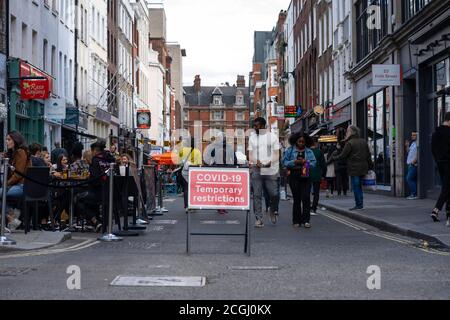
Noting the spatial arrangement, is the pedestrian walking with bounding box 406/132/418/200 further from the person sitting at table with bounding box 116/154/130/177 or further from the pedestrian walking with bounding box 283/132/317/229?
the person sitting at table with bounding box 116/154/130/177

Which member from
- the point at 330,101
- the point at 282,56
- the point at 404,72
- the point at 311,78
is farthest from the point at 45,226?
the point at 282,56

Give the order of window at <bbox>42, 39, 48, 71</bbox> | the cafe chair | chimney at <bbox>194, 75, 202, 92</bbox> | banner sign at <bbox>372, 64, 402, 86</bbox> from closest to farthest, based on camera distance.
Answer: the cafe chair < banner sign at <bbox>372, 64, 402, 86</bbox> < window at <bbox>42, 39, 48, 71</bbox> < chimney at <bbox>194, 75, 202, 92</bbox>

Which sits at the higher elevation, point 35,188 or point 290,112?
point 290,112

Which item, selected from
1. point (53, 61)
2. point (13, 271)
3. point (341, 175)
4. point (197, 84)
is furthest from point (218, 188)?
point (197, 84)

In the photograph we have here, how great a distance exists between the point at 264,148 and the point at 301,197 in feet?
3.74

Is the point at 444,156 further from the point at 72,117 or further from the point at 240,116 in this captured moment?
the point at 240,116

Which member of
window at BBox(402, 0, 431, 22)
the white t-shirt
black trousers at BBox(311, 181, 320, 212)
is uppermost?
window at BBox(402, 0, 431, 22)

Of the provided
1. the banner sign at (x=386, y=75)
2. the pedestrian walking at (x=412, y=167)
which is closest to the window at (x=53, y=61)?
the banner sign at (x=386, y=75)

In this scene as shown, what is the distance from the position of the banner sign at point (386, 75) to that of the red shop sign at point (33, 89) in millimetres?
10891

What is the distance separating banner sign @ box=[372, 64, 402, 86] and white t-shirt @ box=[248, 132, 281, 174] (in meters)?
10.5

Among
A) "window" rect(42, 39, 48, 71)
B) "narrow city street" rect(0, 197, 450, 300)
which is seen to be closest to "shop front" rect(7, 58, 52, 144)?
"window" rect(42, 39, 48, 71)

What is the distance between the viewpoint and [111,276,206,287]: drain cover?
818 centimetres

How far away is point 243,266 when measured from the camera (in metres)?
9.85

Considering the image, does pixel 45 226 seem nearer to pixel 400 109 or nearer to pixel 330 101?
pixel 400 109
